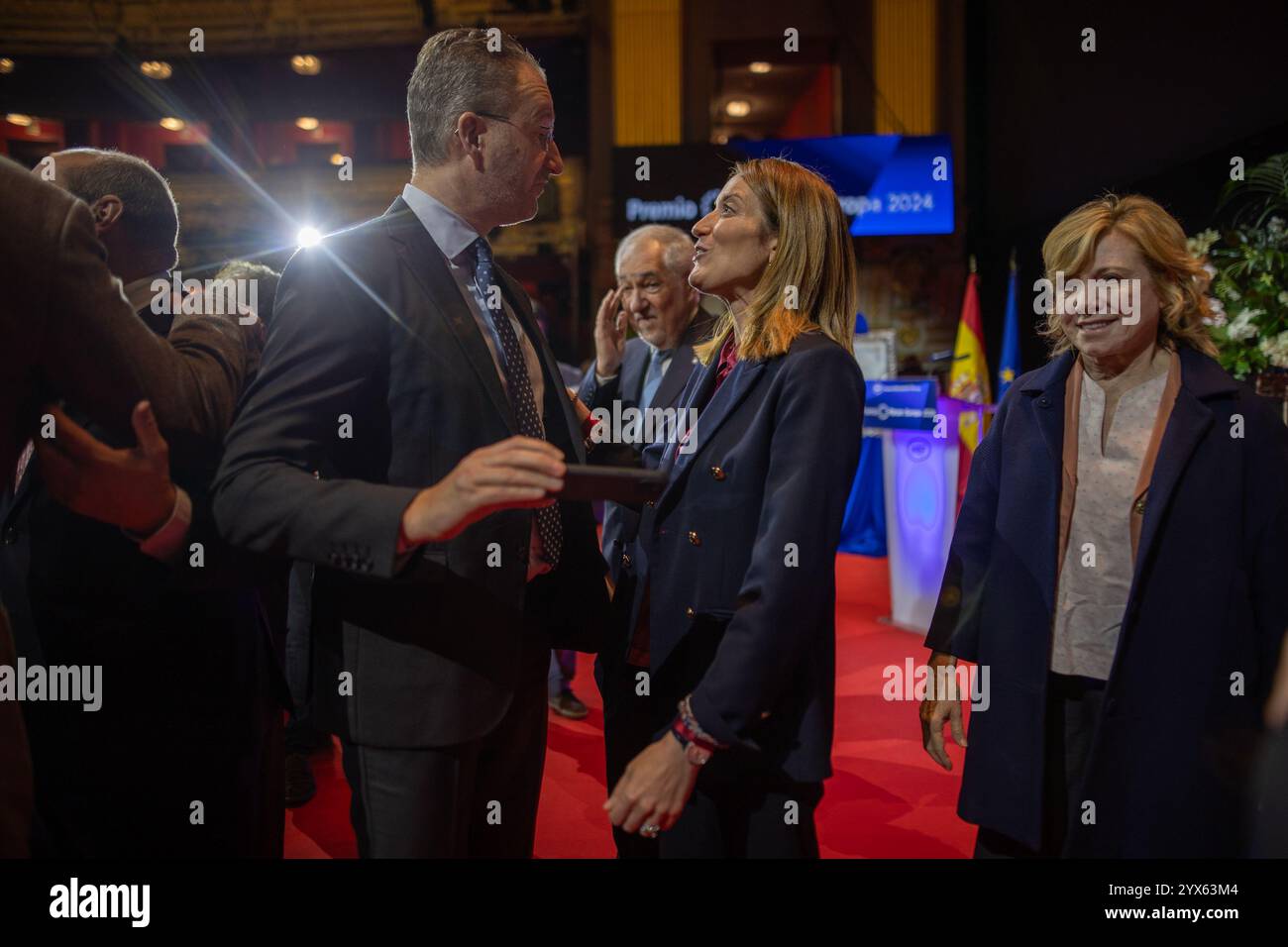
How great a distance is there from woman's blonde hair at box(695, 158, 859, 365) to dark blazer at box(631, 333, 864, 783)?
0.30 feet

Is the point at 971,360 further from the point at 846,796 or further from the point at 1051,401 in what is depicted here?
the point at 1051,401

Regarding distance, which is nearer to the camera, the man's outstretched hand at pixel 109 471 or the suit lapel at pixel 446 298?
the man's outstretched hand at pixel 109 471

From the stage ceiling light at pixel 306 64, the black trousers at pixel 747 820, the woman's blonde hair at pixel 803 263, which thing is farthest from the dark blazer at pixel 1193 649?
the stage ceiling light at pixel 306 64

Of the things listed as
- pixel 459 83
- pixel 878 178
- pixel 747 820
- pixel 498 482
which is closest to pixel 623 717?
pixel 747 820

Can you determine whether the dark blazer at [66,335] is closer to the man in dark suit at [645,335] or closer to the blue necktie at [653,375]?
the man in dark suit at [645,335]

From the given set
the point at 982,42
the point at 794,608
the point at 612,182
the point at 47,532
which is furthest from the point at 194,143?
the point at 794,608

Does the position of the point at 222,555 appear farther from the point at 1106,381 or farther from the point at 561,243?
the point at 561,243

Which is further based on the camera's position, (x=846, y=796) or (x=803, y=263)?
(x=846, y=796)

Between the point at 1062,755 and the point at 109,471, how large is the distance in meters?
1.77

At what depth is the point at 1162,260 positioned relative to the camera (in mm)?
1714

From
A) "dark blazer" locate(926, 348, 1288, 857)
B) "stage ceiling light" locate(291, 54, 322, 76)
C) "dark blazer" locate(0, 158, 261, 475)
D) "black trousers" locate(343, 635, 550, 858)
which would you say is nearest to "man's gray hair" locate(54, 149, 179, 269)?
"dark blazer" locate(0, 158, 261, 475)

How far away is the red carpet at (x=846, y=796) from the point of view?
8.82 feet

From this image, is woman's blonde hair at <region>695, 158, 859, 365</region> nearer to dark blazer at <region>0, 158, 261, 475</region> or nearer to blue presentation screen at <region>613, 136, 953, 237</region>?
dark blazer at <region>0, 158, 261, 475</region>
